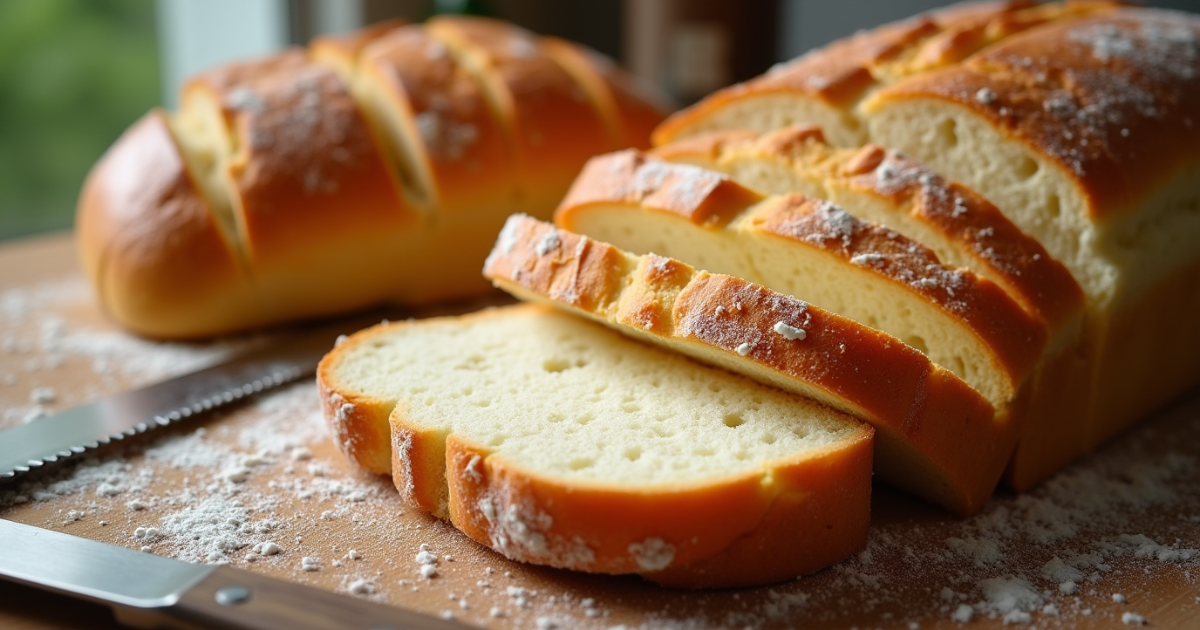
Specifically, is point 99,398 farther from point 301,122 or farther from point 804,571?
point 804,571

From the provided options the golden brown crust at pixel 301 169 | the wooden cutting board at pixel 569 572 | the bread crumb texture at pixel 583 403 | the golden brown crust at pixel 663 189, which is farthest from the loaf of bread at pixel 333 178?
the golden brown crust at pixel 663 189

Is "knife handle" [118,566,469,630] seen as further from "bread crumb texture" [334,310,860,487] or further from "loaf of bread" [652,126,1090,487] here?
"loaf of bread" [652,126,1090,487]

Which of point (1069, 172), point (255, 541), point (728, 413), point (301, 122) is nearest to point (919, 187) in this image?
point (1069, 172)

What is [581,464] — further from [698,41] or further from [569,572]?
[698,41]

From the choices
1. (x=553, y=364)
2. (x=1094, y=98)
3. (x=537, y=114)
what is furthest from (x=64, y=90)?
(x=1094, y=98)

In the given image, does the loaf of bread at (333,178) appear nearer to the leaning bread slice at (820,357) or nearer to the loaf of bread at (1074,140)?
the loaf of bread at (1074,140)

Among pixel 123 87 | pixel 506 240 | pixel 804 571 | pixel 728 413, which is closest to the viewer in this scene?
pixel 804 571

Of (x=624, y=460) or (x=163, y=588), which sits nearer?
(x=163, y=588)
